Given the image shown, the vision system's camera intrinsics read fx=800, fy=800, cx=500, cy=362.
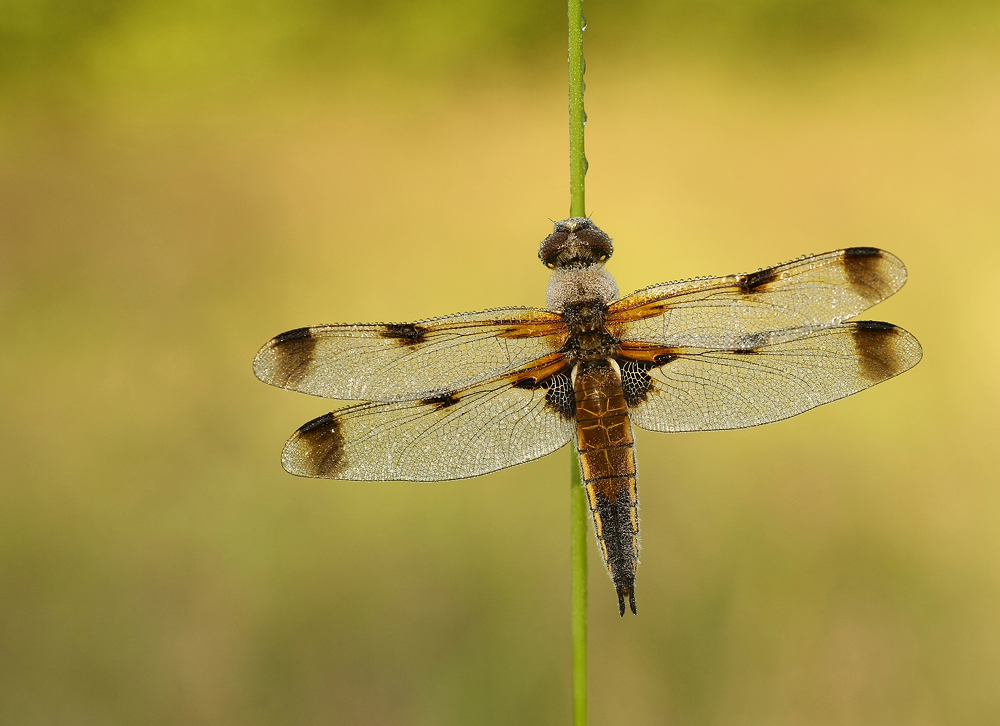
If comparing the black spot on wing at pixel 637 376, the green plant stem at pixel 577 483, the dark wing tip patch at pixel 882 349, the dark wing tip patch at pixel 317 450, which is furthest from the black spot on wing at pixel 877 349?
the dark wing tip patch at pixel 317 450

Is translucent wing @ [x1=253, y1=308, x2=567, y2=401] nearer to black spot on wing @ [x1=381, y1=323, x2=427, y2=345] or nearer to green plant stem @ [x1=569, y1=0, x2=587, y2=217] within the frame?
black spot on wing @ [x1=381, y1=323, x2=427, y2=345]

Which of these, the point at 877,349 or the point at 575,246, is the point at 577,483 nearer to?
the point at 575,246

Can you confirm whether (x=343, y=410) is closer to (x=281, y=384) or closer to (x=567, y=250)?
(x=281, y=384)

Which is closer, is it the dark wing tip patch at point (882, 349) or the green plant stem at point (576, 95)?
the green plant stem at point (576, 95)

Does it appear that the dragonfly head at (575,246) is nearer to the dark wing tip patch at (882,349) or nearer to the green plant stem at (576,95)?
the green plant stem at (576,95)

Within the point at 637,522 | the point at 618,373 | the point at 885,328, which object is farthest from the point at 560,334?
the point at 885,328

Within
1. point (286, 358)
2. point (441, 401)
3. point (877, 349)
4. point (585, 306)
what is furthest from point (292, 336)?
point (877, 349)
